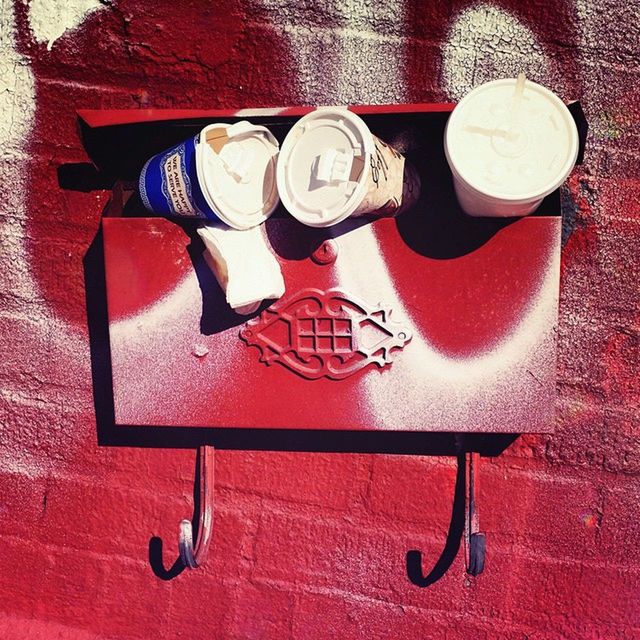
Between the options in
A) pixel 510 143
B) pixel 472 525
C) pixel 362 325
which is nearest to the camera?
pixel 510 143

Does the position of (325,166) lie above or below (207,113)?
below

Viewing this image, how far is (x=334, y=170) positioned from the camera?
988 millimetres

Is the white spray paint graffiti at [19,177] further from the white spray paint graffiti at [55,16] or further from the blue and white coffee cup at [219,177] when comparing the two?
the blue and white coffee cup at [219,177]

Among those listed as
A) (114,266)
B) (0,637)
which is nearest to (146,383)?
(114,266)

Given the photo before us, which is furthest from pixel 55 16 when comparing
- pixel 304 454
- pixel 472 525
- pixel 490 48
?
pixel 472 525

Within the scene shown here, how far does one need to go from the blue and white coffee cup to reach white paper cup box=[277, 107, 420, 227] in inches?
2.1

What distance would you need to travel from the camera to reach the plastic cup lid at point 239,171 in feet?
3.32

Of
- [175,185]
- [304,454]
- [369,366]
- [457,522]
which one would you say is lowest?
[457,522]

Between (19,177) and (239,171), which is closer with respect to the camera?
(239,171)

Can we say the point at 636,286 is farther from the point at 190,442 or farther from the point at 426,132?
the point at 190,442

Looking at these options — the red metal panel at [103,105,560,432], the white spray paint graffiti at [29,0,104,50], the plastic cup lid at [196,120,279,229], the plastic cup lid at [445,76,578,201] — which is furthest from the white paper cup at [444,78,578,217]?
the white spray paint graffiti at [29,0,104,50]

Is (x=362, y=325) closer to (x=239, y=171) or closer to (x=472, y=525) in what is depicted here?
(x=239, y=171)

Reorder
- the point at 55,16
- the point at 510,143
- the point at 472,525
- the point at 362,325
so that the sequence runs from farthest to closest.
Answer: the point at 55,16 → the point at 472,525 → the point at 362,325 → the point at 510,143

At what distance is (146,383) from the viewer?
116cm
